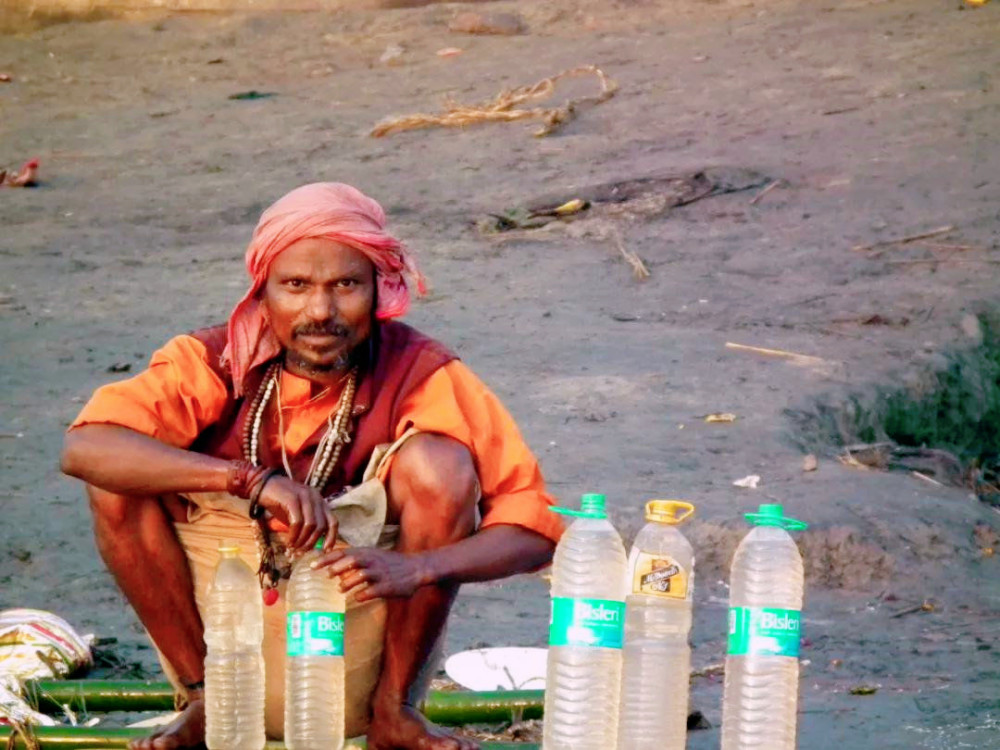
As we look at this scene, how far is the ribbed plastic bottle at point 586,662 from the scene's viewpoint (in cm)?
360

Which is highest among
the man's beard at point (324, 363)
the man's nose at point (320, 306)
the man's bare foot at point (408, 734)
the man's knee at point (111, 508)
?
the man's nose at point (320, 306)

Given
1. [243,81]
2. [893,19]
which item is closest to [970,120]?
[893,19]

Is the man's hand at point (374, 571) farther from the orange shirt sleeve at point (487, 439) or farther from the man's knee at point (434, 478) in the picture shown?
the orange shirt sleeve at point (487, 439)

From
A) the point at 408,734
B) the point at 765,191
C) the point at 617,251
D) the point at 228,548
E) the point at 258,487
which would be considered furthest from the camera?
the point at 765,191

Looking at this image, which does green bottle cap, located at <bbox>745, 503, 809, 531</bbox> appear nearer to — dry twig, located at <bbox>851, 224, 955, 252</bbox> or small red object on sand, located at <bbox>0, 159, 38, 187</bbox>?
dry twig, located at <bbox>851, 224, 955, 252</bbox>

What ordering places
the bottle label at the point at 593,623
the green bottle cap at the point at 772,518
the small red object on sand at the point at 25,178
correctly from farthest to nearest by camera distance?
the small red object on sand at the point at 25,178
the green bottle cap at the point at 772,518
the bottle label at the point at 593,623

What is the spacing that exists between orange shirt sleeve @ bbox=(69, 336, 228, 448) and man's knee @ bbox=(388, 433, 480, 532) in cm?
43

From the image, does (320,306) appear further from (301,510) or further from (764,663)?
(764,663)

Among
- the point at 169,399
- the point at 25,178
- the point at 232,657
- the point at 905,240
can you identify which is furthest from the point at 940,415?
the point at 25,178

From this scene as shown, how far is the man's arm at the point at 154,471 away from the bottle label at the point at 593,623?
1.82ft

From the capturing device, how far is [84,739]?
4.02 metres

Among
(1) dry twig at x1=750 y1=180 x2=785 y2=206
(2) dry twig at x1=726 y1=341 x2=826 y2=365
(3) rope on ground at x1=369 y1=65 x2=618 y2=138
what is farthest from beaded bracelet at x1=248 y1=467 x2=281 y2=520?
(3) rope on ground at x1=369 y1=65 x2=618 y2=138

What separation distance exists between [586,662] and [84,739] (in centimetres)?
121

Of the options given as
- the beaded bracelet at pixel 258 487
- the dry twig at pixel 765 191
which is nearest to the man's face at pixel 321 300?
the beaded bracelet at pixel 258 487
